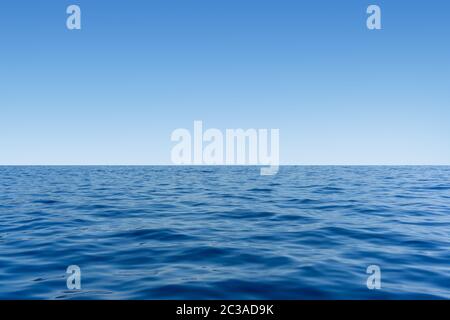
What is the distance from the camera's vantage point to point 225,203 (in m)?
17.7

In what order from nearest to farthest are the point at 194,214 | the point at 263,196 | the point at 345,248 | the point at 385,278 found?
the point at 385,278, the point at 345,248, the point at 194,214, the point at 263,196

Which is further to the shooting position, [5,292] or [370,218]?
[370,218]

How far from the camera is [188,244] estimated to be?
9680 millimetres

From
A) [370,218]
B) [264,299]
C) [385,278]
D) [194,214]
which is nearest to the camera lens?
[264,299]

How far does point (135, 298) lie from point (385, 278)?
16.1 feet

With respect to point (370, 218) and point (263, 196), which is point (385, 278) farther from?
point (263, 196)

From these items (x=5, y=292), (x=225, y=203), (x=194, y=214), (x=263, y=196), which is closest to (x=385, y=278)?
(x=5, y=292)

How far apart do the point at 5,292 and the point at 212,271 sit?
3.89 meters

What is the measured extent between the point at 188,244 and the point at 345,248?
4201 millimetres
